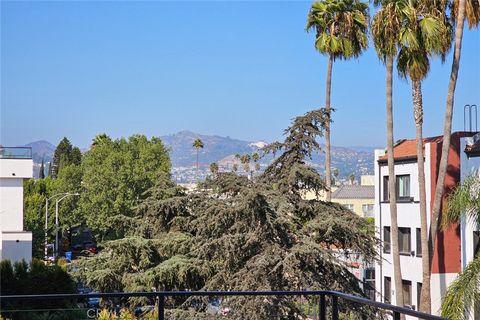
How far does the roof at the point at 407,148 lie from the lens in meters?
33.8

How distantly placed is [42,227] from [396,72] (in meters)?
42.8

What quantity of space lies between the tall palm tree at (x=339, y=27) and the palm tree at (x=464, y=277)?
11.2 metres

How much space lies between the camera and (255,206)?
20266 mm

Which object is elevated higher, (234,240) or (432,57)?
(432,57)

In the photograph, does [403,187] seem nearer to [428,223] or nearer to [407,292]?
[428,223]

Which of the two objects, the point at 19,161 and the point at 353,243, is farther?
the point at 19,161

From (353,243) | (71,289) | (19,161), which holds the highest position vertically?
(19,161)

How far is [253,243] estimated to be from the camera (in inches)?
801

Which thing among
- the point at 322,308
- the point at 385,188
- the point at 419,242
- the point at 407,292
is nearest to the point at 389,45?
the point at 419,242

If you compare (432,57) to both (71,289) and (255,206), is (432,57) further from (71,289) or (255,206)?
(71,289)

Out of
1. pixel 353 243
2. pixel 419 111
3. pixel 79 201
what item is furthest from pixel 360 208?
pixel 353 243

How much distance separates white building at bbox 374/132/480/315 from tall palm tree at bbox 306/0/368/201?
3651 millimetres

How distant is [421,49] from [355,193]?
87996mm

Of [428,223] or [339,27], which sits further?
[339,27]
